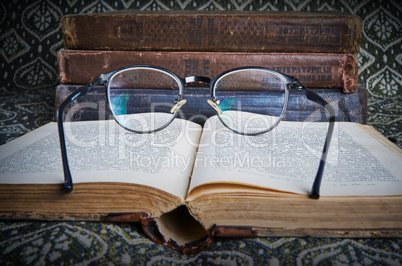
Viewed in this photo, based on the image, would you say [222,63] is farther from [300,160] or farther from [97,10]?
[97,10]

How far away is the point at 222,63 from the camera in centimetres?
65

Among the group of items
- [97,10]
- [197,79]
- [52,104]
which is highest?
[97,10]

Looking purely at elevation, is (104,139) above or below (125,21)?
below

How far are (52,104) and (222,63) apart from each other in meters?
0.51

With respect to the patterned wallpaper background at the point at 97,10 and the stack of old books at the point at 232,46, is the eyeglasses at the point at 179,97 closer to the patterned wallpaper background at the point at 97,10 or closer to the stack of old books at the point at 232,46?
the stack of old books at the point at 232,46

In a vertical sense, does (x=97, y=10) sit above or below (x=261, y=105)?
above

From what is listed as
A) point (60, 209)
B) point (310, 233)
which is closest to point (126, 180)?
point (60, 209)

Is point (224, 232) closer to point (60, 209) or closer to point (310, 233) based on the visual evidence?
point (310, 233)

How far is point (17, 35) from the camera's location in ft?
3.17

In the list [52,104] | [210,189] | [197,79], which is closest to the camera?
[210,189]

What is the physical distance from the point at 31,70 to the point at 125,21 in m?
0.52

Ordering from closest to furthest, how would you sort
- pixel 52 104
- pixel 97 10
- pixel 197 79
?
1. pixel 197 79
2. pixel 52 104
3. pixel 97 10

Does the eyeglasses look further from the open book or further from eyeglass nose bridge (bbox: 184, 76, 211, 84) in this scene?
the open book

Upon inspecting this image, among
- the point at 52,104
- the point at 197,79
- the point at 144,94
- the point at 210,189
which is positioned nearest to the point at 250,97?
the point at 197,79
